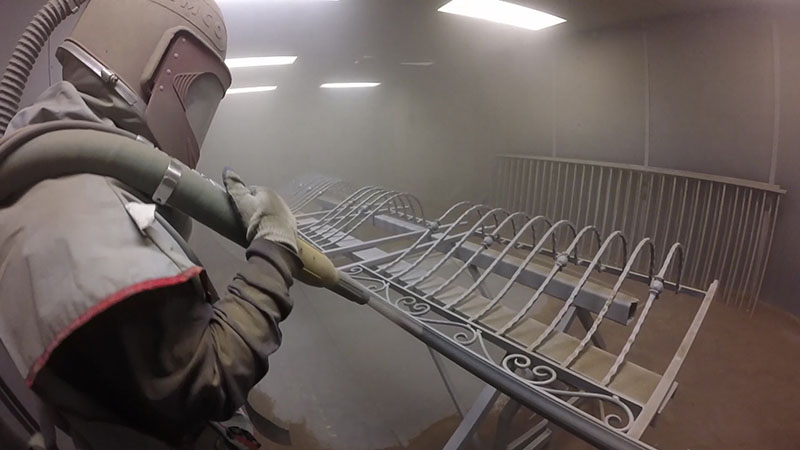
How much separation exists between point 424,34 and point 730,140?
1.74 ft

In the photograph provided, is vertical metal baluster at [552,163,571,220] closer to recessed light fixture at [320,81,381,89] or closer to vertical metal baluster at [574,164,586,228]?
vertical metal baluster at [574,164,586,228]

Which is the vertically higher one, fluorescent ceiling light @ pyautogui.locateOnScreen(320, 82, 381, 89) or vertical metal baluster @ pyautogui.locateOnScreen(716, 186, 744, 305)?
fluorescent ceiling light @ pyautogui.locateOnScreen(320, 82, 381, 89)

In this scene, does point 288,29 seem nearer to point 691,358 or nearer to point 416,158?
point 416,158

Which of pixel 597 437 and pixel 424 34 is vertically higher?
pixel 424 34

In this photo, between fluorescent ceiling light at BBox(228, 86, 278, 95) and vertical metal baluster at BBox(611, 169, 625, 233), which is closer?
vertical metal baluster at BBox(611, 169, 625, 233)

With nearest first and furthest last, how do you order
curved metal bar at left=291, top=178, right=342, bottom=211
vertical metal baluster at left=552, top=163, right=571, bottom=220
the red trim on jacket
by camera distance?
1. the red trim on jacket
2. vertical metal baluster at left=552, top=163, right=571, bottom=220
3. curved metal bar at left=291, top=178, right=342, bottom=211

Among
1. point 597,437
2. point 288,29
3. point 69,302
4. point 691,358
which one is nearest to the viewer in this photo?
point 69,302

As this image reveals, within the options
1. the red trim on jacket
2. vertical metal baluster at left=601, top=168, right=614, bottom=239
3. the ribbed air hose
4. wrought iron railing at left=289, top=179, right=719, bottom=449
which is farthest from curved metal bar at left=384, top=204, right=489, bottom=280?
the ribbed air hose

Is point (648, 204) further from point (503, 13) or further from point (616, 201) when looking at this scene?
point (503, 13)

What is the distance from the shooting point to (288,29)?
72 centimetres

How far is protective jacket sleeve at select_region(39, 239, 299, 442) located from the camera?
31 cm

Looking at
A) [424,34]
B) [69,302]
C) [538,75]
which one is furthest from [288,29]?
[69,302]

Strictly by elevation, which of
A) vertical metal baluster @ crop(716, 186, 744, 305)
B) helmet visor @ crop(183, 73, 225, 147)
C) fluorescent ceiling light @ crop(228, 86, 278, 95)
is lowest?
vertical metal baluster @ crop(716, 186, 744, 305)

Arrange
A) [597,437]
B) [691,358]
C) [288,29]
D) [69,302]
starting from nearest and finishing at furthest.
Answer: [69,302], [597,437], [691,358], [288,29]
